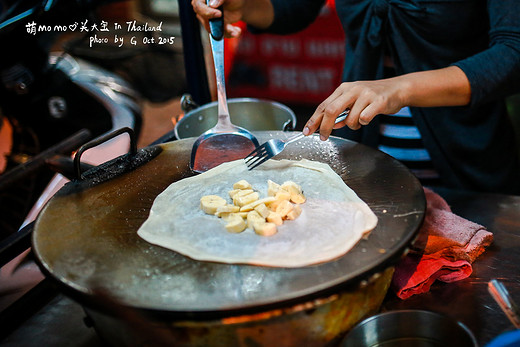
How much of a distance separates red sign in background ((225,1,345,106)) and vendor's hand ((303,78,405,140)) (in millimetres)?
3495

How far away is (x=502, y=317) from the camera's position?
1.24m

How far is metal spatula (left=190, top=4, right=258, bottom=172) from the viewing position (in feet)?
5.36

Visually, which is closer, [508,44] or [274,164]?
[508,44]

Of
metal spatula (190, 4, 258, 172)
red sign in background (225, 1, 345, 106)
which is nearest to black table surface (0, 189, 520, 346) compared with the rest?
metal spatula (190, 4, 258, 172)

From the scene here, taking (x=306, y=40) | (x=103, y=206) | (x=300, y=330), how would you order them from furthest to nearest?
(x=306, y=40) → (x=103, y=206) → (x=300, y=330)

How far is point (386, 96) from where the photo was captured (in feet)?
4.65

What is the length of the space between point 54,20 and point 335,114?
1.12 m

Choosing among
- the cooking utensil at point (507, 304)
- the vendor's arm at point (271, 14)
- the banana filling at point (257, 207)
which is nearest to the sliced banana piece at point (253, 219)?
the banana filling at point (257, 207)

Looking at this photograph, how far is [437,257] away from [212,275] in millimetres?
730

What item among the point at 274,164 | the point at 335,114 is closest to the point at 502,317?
the point at 335,114

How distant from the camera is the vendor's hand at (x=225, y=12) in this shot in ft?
5.24

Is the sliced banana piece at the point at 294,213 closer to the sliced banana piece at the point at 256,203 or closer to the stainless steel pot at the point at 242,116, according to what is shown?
the sliced banana piece at the point at 256,203

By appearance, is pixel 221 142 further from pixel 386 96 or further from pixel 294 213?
pixel 386 96

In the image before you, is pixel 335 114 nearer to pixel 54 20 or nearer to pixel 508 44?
pixel 508 44
